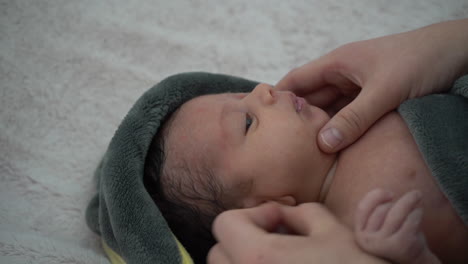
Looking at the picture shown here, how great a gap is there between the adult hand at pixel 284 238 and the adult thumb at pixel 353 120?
0.22 meters

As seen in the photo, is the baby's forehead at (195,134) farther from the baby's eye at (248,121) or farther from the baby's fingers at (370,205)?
the baby's fingers at (370,205)

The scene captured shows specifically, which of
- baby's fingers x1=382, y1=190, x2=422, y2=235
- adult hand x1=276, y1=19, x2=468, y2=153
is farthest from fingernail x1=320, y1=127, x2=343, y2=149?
baby's fingers x1=382, y1=190, x2=422, y2=235

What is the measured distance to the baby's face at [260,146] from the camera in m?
1.00

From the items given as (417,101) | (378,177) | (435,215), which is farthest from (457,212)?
(417,101)

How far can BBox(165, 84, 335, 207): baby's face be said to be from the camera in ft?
3.29

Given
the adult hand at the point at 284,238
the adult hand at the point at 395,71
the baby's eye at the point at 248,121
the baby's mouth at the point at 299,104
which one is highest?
the adult hand at the point at 395,71

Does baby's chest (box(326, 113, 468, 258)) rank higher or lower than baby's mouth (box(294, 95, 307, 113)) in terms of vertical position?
lower

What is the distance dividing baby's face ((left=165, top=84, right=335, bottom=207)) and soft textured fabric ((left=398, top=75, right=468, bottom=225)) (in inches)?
8.9

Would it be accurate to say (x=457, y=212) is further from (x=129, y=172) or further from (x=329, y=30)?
(x=329, y=30)

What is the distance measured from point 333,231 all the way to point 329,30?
1.16 metres

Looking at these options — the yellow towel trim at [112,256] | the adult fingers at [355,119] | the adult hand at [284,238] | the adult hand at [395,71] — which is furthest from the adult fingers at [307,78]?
the yellow towel trim at [112,256]

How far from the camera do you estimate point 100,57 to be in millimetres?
1688

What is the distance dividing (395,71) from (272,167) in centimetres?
38

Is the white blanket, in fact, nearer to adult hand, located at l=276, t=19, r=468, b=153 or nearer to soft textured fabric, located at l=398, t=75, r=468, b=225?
adult hand, located at l=276, t=19, r=468, b=153
